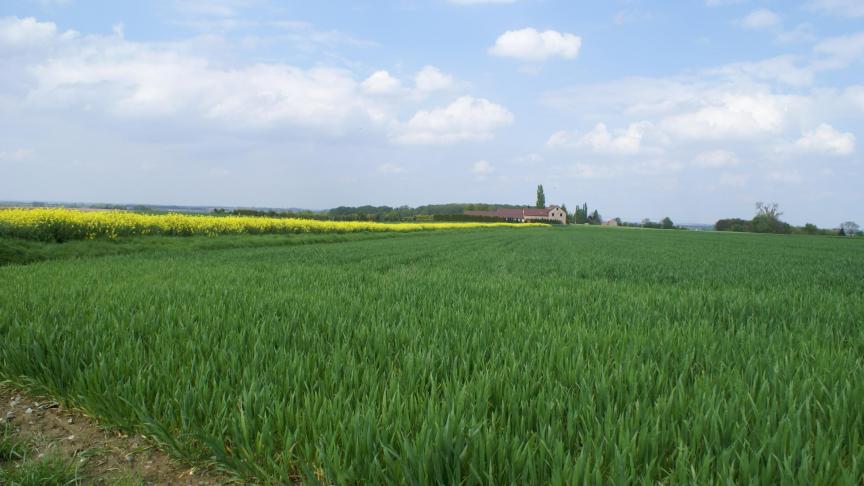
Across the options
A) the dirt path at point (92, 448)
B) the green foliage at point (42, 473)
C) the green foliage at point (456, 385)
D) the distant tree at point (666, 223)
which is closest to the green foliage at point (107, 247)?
the green foliage at point (456, 385)

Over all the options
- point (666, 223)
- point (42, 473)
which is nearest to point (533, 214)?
point (666, 223)

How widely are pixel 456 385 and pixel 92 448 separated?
2.01 m

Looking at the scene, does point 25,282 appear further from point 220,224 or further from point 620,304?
point 220,224

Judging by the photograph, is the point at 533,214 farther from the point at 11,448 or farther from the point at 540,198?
the point at 11,448

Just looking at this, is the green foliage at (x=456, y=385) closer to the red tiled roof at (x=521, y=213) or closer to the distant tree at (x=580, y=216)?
the red tiled roof at (x=521, y=213)

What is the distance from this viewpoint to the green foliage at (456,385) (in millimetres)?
1847

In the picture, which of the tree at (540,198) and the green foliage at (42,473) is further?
the tree at (540,198)

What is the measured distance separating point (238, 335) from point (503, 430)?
8.11 ft

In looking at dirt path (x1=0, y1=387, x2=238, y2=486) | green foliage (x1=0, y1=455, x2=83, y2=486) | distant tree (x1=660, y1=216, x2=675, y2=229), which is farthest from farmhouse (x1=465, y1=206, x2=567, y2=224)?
green foliage (x1=0, y1=455, x2=83, y2=486)

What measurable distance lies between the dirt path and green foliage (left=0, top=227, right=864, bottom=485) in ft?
0.37

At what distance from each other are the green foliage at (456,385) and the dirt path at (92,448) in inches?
4.4

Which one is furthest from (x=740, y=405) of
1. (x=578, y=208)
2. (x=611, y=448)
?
(x=578, y=208)

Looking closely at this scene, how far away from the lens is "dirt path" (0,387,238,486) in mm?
2201

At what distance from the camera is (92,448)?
244cm
